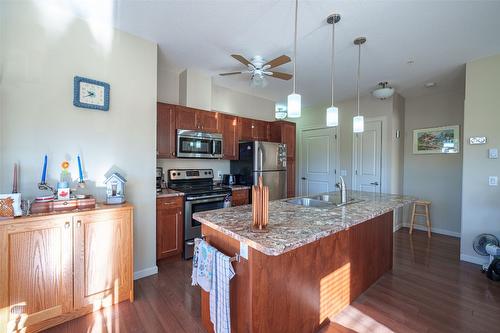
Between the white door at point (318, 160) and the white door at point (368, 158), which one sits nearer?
the white door at point (368, 158)

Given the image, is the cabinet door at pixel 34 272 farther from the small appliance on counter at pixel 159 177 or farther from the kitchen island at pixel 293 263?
the small appliance on counter at pixel 159 177

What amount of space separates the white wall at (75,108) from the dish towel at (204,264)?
131 cm

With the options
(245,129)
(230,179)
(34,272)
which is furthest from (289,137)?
(34,272)

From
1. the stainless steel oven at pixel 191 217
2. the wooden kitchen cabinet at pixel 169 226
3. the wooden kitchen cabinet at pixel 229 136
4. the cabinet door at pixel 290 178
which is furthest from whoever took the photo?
the cabinet door at pixel 290 178

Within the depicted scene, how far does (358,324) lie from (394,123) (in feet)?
12.3

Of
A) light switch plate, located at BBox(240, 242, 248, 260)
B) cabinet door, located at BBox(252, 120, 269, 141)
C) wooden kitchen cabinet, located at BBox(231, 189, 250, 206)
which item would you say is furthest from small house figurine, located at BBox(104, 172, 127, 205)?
cabinet door, located at BBox(252, 120, 269, 141)

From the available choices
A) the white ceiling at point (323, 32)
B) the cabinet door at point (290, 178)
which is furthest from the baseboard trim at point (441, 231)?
the white ceiling at point (323, 32)

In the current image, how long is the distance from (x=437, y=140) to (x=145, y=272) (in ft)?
17.6

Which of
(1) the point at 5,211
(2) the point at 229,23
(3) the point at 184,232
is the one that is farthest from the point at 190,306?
(2) the point at 229,23

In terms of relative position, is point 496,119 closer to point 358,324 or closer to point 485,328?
point 485,328

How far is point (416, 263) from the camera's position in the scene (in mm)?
2924

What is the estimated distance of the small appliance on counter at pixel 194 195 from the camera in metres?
2.96

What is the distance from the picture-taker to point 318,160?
533cm

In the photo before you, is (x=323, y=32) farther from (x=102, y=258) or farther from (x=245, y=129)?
(x=102, y=258)
